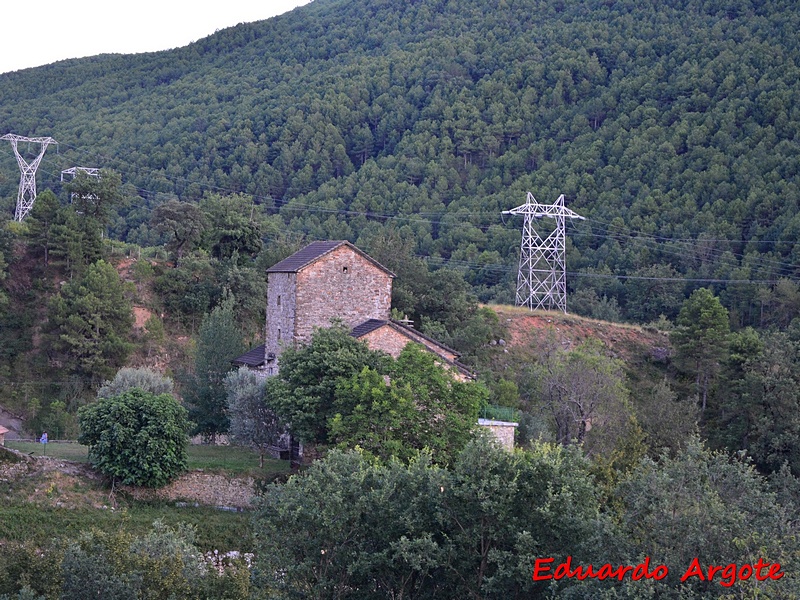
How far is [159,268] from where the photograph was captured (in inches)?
1989

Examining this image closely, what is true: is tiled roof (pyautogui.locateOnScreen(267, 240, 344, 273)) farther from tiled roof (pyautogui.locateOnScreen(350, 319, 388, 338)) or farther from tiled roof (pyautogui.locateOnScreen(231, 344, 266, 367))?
tiled roof (pyautogui.locateOnScreen(231, 344, 266, 367))

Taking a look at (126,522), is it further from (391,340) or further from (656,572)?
(656,572)

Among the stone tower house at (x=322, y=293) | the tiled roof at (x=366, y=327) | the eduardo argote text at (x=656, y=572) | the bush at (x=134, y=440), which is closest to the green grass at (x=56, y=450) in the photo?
the bush at (x=134, y=440)

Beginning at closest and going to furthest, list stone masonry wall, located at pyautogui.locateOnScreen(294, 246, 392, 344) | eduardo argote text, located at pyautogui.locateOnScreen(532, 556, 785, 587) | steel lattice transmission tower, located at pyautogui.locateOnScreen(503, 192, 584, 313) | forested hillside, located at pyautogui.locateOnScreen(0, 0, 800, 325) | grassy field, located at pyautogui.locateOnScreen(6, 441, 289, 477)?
1. eduardo argote text, located at pyautogui.locateOnScreen(532, 556, 785, 587)
2. grassy field, located at pyautogui.locateOnScreen(6, 441, 289, 477)
3. stone masonry wall, located at pyautogui.locateOnScreen(294, 246, 392, 344)
4. steel lattice transmission tower, located at pyautogui.locateOnScreen(503, 192, 584, 313)
5. forested hillside, located at pyautogui.locateOnScreen(0, 0, 800, 325)

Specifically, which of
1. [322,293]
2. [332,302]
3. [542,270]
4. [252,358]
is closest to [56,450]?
[252,358]

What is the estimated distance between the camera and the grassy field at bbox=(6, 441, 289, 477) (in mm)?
30391

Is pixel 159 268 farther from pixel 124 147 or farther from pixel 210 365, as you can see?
pixel 124 147

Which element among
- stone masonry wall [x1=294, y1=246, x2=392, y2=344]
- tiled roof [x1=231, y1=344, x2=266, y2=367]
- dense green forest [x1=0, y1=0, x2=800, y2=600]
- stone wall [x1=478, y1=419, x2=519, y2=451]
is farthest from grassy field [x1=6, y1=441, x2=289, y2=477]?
stone wall [x1=478, y1=419, x2=519, y2=451]

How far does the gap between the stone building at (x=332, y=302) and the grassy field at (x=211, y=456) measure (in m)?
3.35

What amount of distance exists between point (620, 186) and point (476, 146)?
21121 millimetres

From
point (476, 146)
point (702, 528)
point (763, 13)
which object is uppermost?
point (763, 13)

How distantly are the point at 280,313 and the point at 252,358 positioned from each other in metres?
3.02

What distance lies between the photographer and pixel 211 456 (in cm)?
3306

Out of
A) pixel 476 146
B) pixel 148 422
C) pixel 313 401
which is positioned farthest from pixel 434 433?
pixel 476 146
